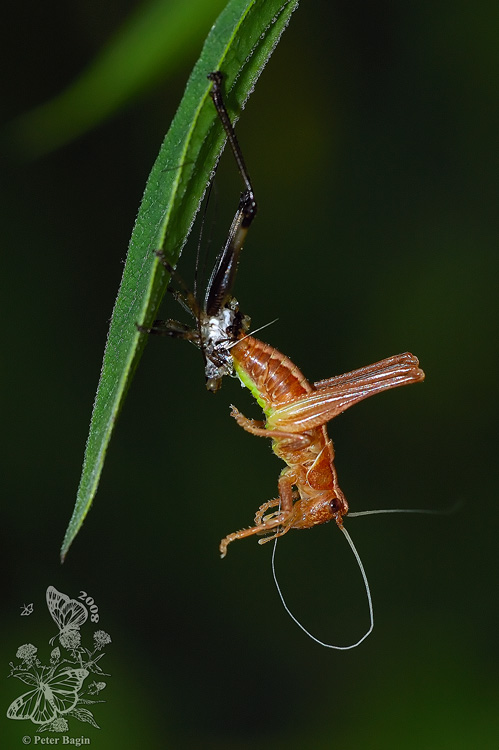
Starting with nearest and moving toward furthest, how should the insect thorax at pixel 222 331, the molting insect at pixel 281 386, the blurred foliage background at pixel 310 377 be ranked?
the molting insect at pixel 281 386
the insect thorax at pixel 222 331
the blurred foliage background at pixel 310 377

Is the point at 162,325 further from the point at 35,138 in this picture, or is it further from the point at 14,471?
the point at 14,471

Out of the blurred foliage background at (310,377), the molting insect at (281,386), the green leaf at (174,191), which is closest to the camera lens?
the green leaf at (174,191)

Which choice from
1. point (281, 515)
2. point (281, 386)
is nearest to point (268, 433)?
point (281, 386)

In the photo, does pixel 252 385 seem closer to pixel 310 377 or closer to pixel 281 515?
pixel 281 515

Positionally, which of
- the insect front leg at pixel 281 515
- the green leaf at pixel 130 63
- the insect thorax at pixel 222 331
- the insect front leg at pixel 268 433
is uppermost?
the green leaf at pixel 130 63

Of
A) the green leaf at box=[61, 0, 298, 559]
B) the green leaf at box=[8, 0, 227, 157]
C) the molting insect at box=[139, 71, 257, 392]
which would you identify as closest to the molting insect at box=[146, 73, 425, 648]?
the molting insect at box=[139, 71, 257, 392]

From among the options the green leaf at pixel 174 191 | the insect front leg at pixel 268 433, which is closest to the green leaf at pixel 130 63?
the green leaf at pixel 174 191

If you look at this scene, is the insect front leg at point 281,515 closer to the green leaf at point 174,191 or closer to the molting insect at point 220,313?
the molting insect at point 220,313
